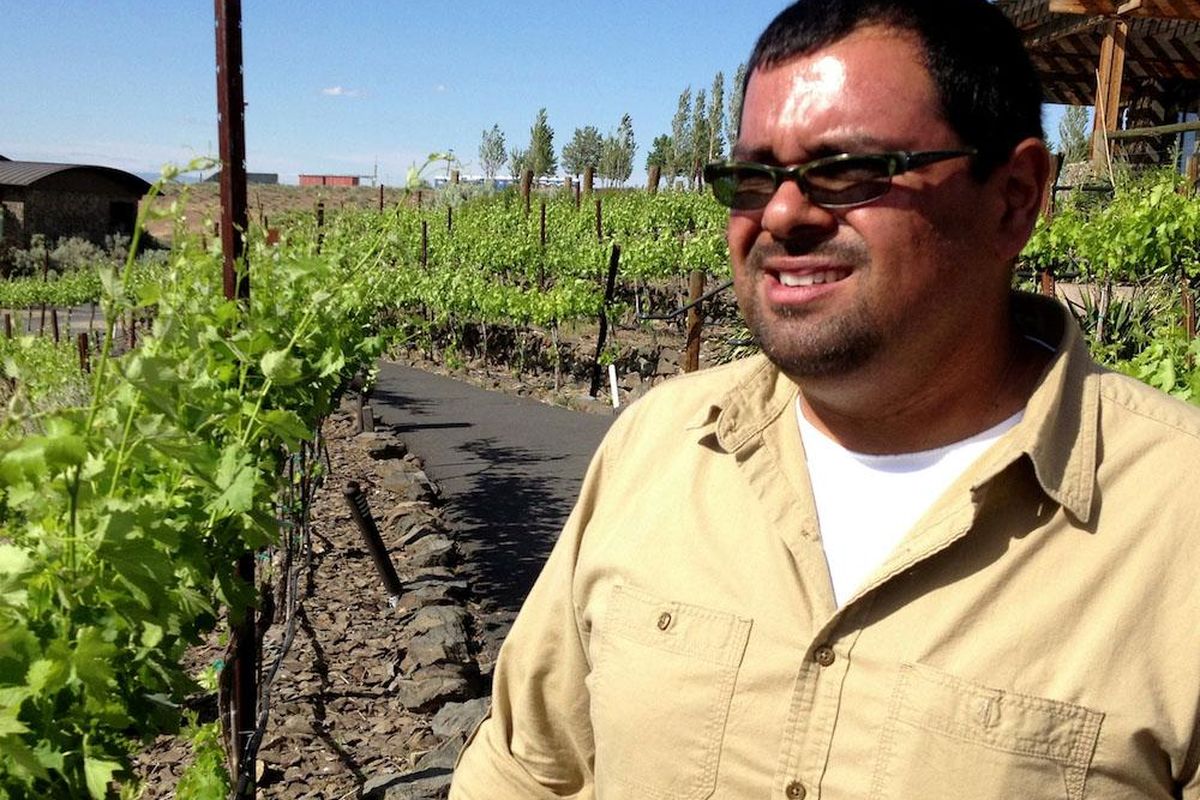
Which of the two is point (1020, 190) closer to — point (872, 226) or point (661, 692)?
point (872, 226)

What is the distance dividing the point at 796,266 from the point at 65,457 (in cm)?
104

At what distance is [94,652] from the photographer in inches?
65.8

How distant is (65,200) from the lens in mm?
41281

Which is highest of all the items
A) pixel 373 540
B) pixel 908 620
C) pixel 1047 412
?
pixel 1047 412

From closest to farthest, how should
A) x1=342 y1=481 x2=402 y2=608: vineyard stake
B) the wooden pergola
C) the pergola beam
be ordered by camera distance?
x1=342 y1=481 x2=402 y2=608: vineyard stake → the pergola beam → the wooden pergola

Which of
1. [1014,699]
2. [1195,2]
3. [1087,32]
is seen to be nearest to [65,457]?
[1014,699]

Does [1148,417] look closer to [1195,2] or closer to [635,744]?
[635,744]

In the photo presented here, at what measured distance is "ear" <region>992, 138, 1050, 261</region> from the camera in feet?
4.88

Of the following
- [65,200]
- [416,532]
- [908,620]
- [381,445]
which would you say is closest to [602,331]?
[381,445]

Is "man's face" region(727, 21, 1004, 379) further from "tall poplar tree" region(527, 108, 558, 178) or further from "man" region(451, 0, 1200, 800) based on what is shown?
"tall poplar tree" region(527, 108, 558, 178)

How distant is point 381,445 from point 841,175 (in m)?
9.04

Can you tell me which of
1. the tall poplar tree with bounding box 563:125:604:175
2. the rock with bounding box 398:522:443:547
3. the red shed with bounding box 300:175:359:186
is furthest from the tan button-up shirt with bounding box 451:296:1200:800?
the red shed with bounding box 300:175:359:186

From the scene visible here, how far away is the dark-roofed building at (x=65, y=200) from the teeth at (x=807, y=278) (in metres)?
40.6

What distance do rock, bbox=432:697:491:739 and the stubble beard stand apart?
3351 mm
